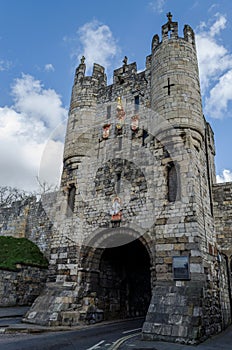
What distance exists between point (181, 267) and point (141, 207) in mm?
2520

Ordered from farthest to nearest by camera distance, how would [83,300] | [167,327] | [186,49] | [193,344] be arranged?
1. [186,49]
2. [83,300]
3. [167,327]
4. [193,344]

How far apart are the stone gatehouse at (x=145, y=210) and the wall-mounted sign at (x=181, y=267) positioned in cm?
3

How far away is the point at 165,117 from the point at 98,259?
576 cm

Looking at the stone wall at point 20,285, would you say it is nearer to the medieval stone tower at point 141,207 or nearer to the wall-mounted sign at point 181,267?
the medieval stone tower at point 141,207

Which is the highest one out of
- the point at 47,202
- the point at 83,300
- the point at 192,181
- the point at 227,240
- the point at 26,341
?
the point at 47,202

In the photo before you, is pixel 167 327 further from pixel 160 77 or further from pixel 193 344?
pixel 160 77

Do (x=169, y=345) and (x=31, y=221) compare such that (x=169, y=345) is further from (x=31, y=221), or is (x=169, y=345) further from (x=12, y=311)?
(x=31, y=221)

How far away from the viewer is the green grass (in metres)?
13.5

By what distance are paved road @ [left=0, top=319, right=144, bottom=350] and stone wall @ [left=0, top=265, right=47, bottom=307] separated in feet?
17.1

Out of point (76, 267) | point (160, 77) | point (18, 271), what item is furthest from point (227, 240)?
point (18, 271)

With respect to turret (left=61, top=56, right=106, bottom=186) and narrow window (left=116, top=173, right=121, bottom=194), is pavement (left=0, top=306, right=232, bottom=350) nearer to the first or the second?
narrow window (left=116, top=173, right=121, bottom=194)

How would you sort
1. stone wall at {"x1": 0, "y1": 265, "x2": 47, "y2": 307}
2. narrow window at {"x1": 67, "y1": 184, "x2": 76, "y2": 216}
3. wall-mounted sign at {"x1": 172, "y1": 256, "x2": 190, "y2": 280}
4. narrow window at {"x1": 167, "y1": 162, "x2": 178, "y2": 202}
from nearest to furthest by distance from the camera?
wall-mounted sign at {"x1": 172, "y1": 256, "x2": 190, "y2": 280} → narrow window at {"x1": 167, "y1": 162, "x2": 178, "y2": 202} → narrow window at {"x1": 67, "y1": 184, "x2": 76, "y2": 216} → stone wall at {"x1": 0, "y1": 265, "x2": 47, "y2": 307}

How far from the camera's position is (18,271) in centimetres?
1305

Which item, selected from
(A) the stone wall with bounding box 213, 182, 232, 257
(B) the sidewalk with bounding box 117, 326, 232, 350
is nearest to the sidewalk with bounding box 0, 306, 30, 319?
(B) the sidewalk with bounding box 117, 326, 232, 350
